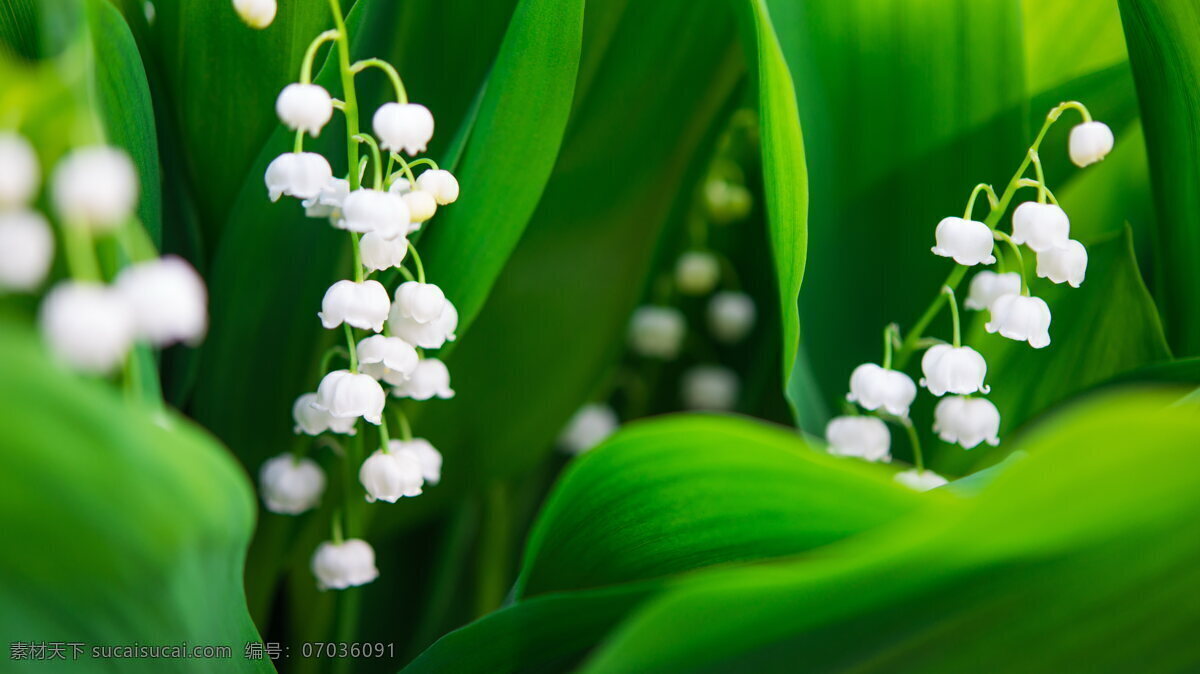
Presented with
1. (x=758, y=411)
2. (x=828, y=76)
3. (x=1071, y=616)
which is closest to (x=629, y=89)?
(x=828, y=76)

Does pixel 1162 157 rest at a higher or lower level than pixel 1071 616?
higher

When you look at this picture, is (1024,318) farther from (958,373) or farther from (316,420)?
(316,420)

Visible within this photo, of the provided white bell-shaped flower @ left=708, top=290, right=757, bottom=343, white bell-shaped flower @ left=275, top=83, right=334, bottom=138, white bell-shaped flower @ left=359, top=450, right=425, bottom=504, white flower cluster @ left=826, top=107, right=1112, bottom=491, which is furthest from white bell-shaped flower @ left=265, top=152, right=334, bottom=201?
white bell-shaped flower @ left=708, top=290, right=757, bottom=343

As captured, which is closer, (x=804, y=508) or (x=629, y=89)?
(x=804, y=508)

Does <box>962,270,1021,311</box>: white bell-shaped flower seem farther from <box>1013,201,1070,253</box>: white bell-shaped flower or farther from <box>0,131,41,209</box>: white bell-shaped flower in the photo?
<box>0,131,41,209</box>: white bell-shaped flower

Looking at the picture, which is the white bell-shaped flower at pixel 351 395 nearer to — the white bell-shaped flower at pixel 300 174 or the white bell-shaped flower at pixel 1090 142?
the white bell-shaped flower at pixel 300 174

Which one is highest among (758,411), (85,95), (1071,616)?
(758,411)

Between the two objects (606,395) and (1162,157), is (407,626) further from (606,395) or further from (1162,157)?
(1162,157)
